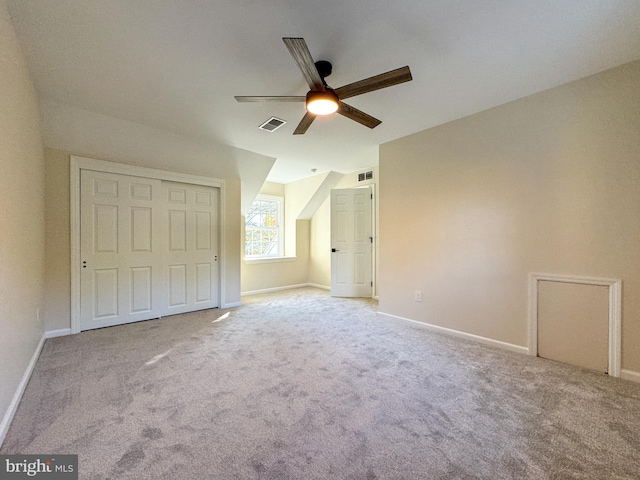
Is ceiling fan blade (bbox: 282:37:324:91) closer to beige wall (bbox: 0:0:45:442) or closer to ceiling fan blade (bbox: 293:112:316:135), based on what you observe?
ceiling fan blade (bbox: 293:112:316:135)

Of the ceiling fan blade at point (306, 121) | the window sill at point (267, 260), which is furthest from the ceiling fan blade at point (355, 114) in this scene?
the window sill at point (267, 260)

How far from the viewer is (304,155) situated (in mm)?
4426

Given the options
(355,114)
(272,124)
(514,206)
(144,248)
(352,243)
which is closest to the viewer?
(355,114)

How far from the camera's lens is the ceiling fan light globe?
196 centimetres

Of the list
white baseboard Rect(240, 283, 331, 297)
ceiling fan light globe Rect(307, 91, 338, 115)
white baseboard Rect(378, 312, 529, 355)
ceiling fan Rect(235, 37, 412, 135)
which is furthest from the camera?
white baseboard Rect(240, 283, 331, 297)

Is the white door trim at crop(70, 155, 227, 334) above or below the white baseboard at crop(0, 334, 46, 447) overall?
above

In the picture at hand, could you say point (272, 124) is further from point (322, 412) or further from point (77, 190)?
point (322, 412)

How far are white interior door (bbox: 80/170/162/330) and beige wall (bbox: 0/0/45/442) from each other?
2.00 ft

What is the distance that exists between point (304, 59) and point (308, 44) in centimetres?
41

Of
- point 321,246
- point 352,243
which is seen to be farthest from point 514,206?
point 321,246

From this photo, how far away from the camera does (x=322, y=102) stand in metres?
2.00

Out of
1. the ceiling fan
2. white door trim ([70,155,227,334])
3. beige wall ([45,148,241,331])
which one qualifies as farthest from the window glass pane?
the ceiling fan

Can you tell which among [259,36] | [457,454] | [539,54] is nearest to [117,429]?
[457,454]

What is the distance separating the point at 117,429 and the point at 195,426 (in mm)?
431
